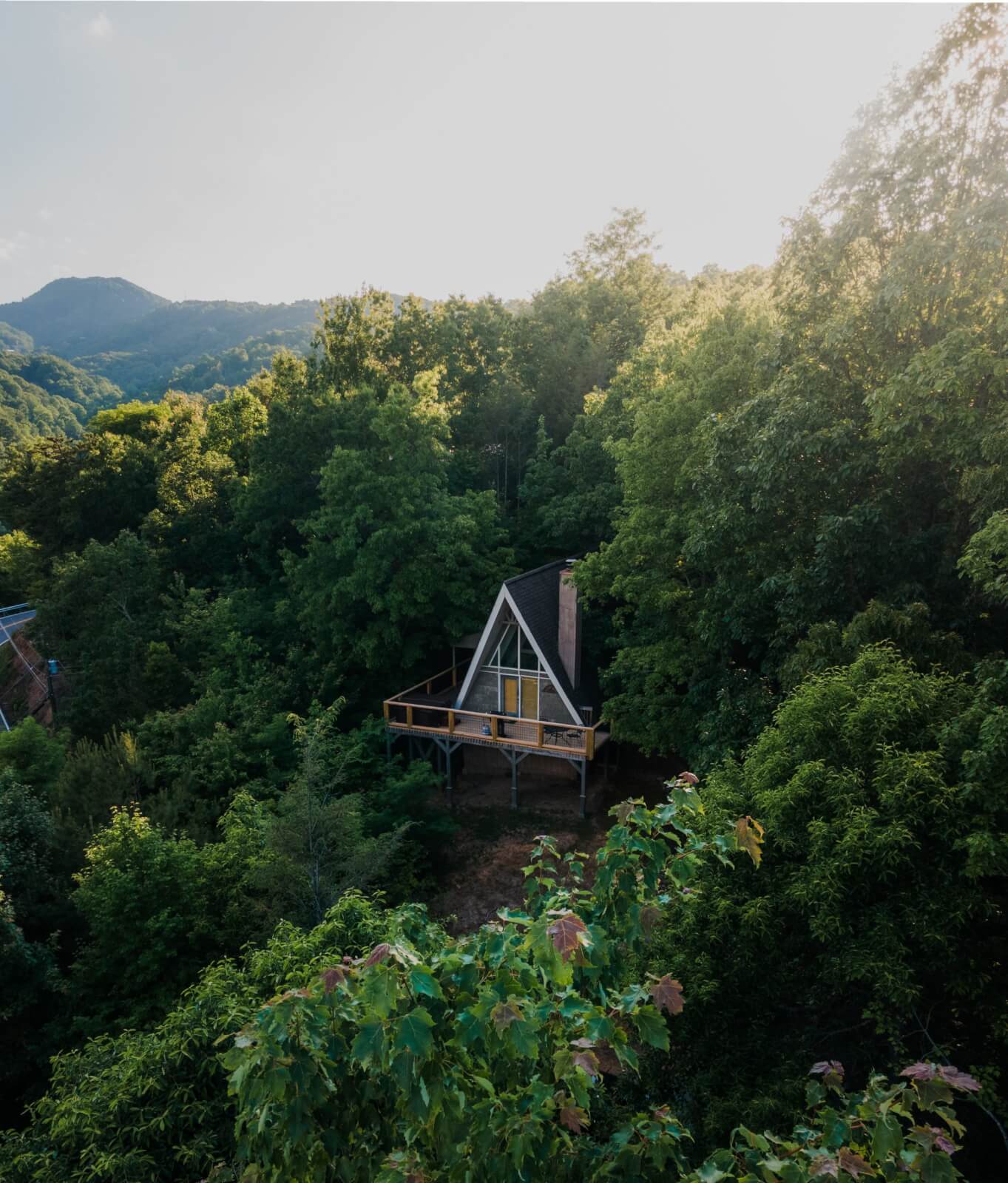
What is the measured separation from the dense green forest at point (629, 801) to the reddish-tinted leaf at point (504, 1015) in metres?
0.02

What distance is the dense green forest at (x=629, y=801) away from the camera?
11.7ft

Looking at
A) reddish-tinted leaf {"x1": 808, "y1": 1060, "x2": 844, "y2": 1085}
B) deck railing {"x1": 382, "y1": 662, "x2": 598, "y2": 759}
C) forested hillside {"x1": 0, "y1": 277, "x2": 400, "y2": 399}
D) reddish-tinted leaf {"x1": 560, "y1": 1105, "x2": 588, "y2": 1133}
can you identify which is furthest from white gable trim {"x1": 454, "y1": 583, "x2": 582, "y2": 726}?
forested hillside {"x1": 0, "y1": 277, "x2": 400, "y2": 399}

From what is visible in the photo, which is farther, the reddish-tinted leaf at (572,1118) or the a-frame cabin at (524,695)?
the a-frame cabin at (524,695)

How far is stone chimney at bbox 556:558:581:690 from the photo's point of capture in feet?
64.1

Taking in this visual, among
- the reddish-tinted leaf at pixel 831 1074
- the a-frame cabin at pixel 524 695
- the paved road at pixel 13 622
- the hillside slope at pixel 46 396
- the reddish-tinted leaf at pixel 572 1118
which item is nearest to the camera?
the reddish-tinted leaf at pixel 572 1118

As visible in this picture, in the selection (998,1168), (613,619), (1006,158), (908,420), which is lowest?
(998,1168)

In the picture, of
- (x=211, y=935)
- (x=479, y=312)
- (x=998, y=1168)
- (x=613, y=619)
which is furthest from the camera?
(x=479, y=312)

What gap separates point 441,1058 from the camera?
3.36 m

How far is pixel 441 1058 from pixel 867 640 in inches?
346

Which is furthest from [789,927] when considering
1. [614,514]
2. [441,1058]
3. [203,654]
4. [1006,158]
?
[203,654]

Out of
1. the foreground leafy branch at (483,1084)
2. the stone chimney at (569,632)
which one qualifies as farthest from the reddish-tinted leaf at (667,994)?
the stone chimney at (569,632)

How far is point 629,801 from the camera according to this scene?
4559 millimetres

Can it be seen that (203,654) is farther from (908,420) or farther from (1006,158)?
(1006,158)

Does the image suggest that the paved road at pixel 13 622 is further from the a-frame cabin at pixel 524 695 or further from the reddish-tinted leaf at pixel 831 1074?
the reddish-tinted leaf at pixel 831 1074
